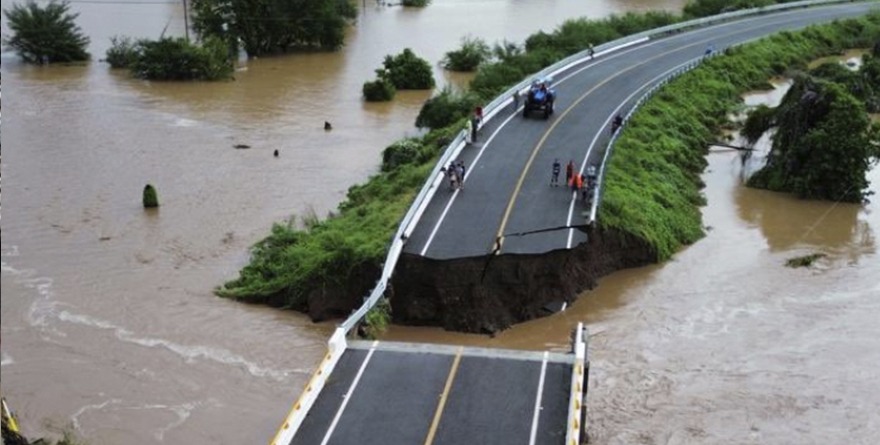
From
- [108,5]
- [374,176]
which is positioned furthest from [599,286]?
[108,5]

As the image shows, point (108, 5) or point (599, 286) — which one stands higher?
point (108, 5)

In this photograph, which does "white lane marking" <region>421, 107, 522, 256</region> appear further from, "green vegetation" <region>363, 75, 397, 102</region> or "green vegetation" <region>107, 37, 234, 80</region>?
"green vegetation" <region>107, 37, 234, 80</region>

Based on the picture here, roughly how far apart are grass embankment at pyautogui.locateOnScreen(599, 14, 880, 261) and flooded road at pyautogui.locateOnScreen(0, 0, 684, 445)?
839 cm

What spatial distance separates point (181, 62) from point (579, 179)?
3892 centimetres

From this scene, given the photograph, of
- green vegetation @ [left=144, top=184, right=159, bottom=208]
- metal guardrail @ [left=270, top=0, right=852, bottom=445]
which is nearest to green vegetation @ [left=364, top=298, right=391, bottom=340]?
metal guardrail @ [left=270, top=0, right=852, bottom=445]

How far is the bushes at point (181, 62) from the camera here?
6128cm

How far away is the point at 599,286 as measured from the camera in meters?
28.7

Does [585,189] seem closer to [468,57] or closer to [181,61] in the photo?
[468,57]

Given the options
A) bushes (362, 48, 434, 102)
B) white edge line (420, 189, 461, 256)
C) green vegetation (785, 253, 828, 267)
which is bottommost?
green vegetation (785, 253, 828, 267)

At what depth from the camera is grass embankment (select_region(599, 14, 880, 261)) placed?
3141 centimetres

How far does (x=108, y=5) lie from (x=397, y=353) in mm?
80958

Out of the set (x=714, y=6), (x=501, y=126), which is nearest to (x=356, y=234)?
(x=501, y=126)

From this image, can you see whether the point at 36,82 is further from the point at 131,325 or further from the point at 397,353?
the point at 397,353

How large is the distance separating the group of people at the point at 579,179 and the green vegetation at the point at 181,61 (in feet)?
117
